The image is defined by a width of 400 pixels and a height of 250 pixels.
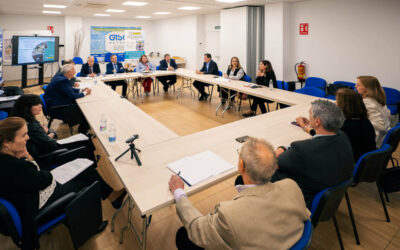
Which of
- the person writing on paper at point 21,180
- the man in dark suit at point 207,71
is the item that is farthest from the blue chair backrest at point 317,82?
the person writing on paper at point 21,180

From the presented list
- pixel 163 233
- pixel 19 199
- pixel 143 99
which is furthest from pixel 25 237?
pixel 143 99

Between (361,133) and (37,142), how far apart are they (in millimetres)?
3253

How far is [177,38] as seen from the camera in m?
12.2

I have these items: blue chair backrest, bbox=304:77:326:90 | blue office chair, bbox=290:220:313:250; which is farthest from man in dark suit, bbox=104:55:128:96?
blue office chair, bbox=290:220:313:250

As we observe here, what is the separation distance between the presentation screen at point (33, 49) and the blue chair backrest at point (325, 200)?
28.8ft

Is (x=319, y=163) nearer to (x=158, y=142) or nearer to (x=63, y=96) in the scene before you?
(x=158, y=142)

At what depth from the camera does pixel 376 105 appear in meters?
2.89

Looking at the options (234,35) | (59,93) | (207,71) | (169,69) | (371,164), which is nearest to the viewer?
(371,164)

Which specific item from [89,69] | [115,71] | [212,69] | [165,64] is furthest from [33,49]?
[212,69]

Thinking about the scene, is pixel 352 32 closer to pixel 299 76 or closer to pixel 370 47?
pixel 370 47

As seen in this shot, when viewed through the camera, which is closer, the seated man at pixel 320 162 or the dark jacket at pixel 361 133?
the seated man at pixel 320 162

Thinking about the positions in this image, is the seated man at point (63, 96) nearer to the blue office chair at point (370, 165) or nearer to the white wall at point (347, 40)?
the blue office chair at point (370, 165)

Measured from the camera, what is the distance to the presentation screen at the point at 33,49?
7426 mm

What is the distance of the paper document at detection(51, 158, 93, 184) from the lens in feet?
7.05
